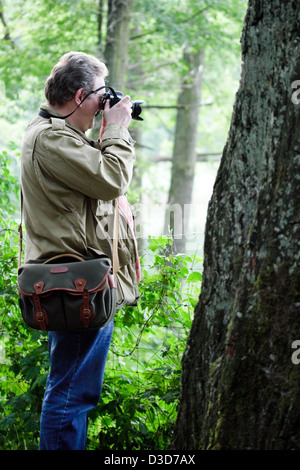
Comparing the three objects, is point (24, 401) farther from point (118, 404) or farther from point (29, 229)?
point (29, 229)

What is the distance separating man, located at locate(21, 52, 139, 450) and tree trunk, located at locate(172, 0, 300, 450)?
1.75 feet

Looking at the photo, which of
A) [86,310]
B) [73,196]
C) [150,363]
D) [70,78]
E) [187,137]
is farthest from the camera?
[187,137]

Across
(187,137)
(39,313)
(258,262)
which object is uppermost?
(187,137)

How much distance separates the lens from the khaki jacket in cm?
267

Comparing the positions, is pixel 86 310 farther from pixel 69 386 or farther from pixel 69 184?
pixel 69 184

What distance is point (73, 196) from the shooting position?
2730mm

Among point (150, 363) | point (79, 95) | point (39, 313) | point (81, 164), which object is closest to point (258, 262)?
point (81, 164)

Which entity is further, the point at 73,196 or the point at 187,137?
the point at 187,137

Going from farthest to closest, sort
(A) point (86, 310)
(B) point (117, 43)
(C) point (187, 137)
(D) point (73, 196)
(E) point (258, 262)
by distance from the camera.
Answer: (C) point (187, 137) < (B) point (117, 43) < (D) point (73, 196) < (A) point (86, 310) < (E) point (258, 262)

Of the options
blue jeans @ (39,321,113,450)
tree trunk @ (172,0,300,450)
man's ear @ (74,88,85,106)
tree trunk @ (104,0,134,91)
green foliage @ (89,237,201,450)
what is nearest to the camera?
tree trunk @ (172,0,300,450)

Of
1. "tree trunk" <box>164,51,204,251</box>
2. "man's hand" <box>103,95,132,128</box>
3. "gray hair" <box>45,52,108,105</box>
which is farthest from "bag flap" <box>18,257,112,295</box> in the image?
"tree trunk" <box>164,51,204,251</box>

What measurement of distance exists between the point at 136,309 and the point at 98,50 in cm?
811

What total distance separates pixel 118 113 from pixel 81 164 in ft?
1.39

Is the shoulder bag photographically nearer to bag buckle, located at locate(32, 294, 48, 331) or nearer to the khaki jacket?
bag buckle, located at locate(32, 294, 48, 331)
